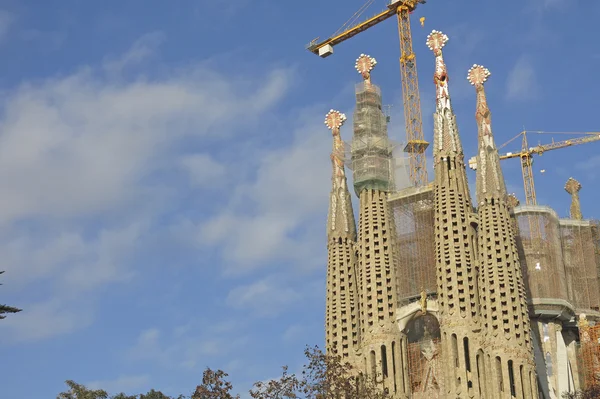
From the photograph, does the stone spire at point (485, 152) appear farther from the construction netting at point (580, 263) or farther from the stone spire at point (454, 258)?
the construction netting at point (580, 263)

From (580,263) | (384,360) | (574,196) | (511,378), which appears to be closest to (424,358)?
(384,360)

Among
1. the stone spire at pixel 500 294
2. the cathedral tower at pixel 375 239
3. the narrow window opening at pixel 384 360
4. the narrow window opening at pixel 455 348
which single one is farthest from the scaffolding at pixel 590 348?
the narrow window opening at pixel 384 360

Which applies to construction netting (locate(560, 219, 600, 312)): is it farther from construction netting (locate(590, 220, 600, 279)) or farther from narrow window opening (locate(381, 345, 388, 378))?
narrow window opening (locate(381, 345, 388, 378))

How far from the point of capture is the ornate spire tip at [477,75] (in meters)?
72.3

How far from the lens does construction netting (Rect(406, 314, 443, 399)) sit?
66.8 metres

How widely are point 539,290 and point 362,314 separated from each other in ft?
37.3

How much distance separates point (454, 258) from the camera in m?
66.2

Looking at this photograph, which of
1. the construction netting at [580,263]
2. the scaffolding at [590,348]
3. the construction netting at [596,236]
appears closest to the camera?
the scaffolding at [590,348]

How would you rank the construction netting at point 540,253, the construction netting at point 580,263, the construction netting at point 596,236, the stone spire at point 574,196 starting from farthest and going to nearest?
the stone spire at point 574,196 < the construction netting at point 596,236 < the construction netting at point 580,263 < the construction netting at point 540,253

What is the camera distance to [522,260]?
7256cm

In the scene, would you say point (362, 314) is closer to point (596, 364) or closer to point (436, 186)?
point (436, 186)

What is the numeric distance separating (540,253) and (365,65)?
1586 cm

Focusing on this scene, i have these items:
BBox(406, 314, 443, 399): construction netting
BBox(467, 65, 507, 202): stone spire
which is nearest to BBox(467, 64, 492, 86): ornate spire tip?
BBox(467, 65, 507, 202): stone spire

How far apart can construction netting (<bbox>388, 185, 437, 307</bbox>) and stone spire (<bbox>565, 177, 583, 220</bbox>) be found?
732 inches
